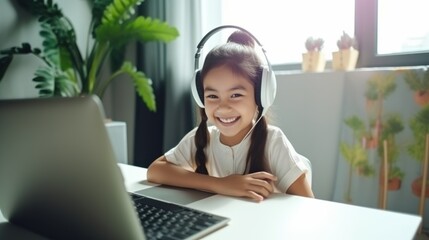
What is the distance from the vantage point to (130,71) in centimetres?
222

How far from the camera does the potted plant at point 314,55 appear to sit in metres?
1.78

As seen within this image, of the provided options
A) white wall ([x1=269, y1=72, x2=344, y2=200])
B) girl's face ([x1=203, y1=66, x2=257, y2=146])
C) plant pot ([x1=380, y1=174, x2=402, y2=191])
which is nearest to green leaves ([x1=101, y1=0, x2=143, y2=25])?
white wall ([x1=269, y1=72, x2=344, y2=200])

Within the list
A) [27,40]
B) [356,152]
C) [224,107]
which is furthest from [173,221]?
[27,40]

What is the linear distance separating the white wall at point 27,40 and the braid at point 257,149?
6.24ft

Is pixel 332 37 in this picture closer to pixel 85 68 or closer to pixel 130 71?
pixel 130 71

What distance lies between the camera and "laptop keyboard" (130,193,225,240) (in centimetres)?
49

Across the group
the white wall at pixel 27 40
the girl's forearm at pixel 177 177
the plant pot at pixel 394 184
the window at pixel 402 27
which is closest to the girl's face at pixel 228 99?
the girl's forearm at pixel 177 177

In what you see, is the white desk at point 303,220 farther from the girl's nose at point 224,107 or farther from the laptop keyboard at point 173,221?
the girl's nose at point 224,107

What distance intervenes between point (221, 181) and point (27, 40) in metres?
2.16

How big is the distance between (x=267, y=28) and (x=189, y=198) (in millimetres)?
1666

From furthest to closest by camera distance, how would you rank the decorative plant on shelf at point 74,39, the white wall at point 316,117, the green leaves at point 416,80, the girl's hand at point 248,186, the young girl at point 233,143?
the decorative plant on shelf at point 74,39 < the white wall at point 316,117 < the green leaves at point 416,80 < the young girl at point 233,143 < the girl's hand at point 248,186

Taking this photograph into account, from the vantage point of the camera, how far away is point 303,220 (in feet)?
1.86

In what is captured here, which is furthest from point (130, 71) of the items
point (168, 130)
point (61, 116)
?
point (61, 116)

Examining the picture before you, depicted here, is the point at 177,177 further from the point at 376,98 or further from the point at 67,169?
the point at 376,98
